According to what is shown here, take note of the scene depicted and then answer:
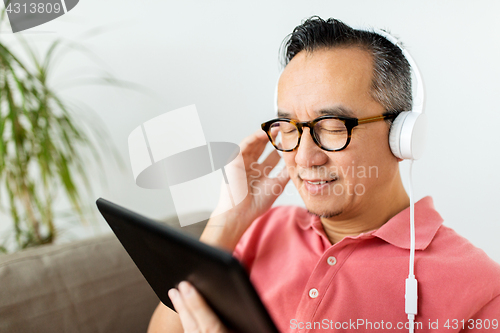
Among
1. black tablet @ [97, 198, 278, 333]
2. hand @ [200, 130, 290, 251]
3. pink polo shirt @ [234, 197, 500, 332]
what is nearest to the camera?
black tablet @ [97, 198, 278, 333]

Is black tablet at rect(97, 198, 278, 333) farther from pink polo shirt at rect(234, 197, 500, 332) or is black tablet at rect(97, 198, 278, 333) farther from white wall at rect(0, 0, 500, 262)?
white wall at rect(0, 0, 500, 262)

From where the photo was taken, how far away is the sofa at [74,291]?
3.31ft

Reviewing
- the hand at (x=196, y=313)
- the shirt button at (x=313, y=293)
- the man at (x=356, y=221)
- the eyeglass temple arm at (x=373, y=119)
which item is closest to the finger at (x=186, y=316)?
the hand at (x=196, y=313)

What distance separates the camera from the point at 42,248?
1139mm

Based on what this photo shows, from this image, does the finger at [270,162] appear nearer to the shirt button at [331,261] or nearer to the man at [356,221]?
the man at [356,221]

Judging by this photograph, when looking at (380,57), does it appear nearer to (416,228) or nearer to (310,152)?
(310,152)

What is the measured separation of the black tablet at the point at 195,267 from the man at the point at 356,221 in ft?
0.67

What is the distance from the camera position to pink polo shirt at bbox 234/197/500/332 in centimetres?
83

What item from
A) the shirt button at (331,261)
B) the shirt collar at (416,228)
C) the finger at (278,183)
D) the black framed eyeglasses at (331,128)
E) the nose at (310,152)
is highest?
the black framed eyeglasses at (331,128)

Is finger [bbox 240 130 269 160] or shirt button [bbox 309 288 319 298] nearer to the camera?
shirt button [bbox 309 288 319 298]

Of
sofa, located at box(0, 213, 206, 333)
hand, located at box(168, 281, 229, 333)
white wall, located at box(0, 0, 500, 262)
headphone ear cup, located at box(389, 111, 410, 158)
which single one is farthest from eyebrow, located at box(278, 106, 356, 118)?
sofa, located at box(0, 213, 206, 333)

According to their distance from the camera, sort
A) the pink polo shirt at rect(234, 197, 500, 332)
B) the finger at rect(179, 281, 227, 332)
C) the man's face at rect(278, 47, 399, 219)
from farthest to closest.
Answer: the man's face at rect(278, 47, 399, 219) → the pink polo shirt at rect(234, 197, 500, 332) → the finger at rect(179, 281, 227, 332)

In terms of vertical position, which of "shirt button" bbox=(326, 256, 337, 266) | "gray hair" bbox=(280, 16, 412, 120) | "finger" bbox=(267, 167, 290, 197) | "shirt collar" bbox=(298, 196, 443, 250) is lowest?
"shirt button" bbox=(326, 256, 337, 266)

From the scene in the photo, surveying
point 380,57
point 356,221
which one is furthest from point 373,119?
point 356,221
